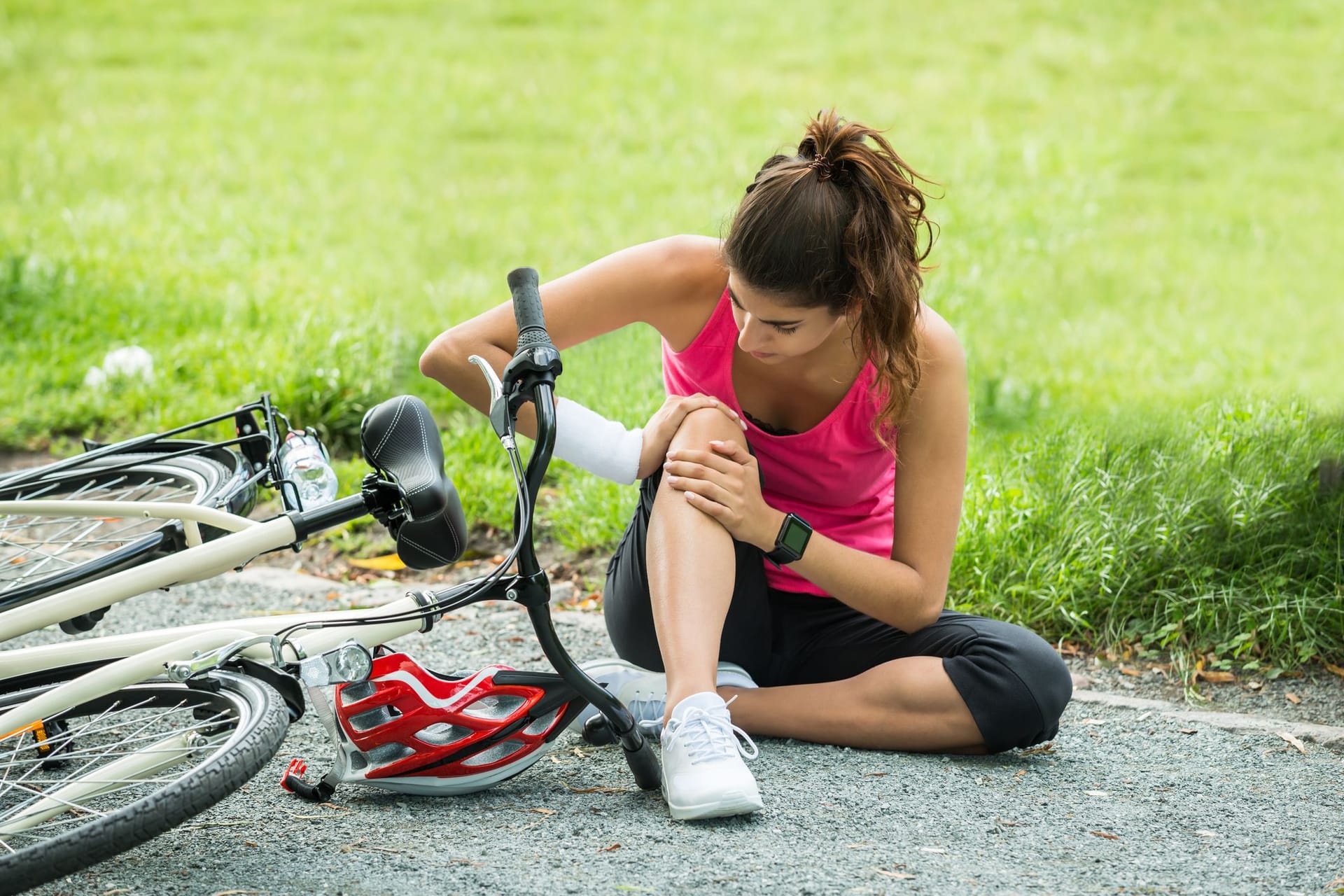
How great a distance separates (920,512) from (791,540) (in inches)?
10.3

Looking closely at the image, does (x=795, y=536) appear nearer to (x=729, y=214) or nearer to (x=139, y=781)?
(x=729, y=214)

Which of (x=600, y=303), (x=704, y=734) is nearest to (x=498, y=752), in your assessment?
(x=704, y=734)

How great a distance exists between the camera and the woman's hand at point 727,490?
2131mm

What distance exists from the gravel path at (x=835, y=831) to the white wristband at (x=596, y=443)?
0.54 metres

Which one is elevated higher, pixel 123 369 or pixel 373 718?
pixel 123 369

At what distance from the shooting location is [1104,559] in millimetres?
3137

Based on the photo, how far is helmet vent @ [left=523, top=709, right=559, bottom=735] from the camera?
2090 mm

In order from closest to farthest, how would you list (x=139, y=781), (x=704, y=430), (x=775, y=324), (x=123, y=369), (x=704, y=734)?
(x=139, y=781)
(x=704, y=734)
(x=775, y=324)
(x=704, y=430)
(x=123, y=369)

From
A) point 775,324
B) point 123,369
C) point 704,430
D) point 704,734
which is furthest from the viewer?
point 123,369

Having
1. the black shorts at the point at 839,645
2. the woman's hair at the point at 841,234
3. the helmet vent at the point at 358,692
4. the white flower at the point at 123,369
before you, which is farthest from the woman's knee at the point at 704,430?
the white flower at the point at 123,369

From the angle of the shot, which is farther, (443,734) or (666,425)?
(666,425)

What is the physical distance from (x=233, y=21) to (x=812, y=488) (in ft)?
31.1

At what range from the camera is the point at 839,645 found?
2.40 metres

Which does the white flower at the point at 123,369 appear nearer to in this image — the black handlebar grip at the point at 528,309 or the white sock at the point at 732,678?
the white sock at the point at 732,678
